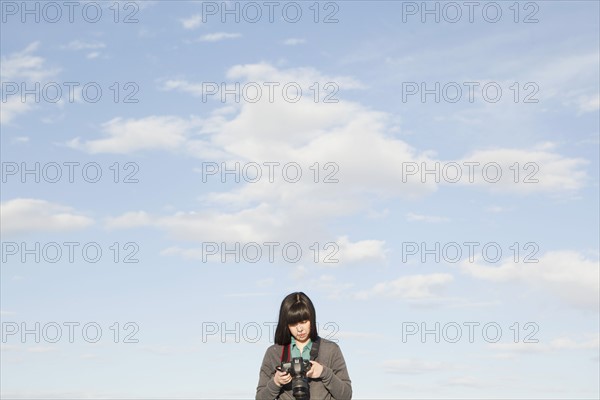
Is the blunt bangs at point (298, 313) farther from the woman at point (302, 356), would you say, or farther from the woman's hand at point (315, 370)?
the woman's hand at point (315, 370)

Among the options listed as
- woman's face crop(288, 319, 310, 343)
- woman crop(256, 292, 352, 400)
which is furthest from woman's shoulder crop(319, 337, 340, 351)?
woman's face crop(288, 319, 310, 343)

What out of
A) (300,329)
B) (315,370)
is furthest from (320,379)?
(300,329)

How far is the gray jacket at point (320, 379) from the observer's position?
11.0 m

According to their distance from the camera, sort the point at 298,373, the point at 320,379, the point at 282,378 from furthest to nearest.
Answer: the point at 320,379, the point at 282,378, the point at 298,373

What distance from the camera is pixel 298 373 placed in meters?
10.7

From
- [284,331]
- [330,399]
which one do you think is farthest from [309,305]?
[330,399]

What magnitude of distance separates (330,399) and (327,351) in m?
0.58

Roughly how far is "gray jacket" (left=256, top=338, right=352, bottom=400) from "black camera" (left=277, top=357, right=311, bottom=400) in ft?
0.91

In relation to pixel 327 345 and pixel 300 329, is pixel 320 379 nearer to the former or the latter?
pixel 327 345

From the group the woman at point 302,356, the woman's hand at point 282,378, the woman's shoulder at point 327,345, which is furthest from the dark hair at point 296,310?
the woman's hand at point 282,378

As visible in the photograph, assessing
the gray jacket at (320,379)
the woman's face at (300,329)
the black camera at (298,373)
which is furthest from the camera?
the gray jacket at (320,379)

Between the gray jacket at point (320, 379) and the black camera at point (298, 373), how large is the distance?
0.28m

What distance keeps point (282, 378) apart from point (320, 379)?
51cm

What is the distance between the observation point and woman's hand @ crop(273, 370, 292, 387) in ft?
35.5
